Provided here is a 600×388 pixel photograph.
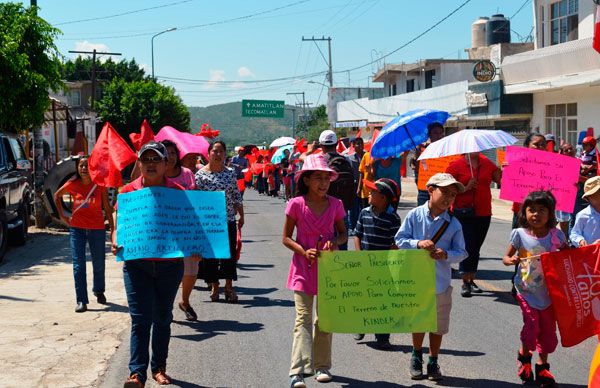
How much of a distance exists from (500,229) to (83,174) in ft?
36.4

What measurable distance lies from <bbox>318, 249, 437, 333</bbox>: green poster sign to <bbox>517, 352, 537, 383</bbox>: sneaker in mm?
884

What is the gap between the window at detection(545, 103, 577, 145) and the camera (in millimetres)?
28062

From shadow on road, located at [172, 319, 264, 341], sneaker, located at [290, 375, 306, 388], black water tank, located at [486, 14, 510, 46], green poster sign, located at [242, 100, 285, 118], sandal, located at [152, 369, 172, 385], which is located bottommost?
shadow on road, located at [172, 319, 264, 341]

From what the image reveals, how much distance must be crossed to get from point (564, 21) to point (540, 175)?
2079cm

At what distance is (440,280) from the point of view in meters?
6.30

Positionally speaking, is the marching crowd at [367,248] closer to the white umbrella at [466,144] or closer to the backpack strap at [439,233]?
the backpack strap at [439,233]

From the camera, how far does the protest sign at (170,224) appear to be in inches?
232

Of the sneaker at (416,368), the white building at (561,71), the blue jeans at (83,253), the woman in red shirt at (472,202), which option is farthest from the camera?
the white building at (561,71)

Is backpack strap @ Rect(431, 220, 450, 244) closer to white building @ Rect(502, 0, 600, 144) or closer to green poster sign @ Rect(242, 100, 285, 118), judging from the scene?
white building @ Rect(502, 0, 600, 144)

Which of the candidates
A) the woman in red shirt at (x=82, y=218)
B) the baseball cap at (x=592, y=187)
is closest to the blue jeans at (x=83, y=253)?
the woman in red shirt at (x=82, y=218)

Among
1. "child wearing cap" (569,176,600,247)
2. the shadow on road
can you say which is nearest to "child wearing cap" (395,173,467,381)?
"child wearing cap" (569,176,600,247)

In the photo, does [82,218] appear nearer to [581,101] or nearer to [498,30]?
[581,101]

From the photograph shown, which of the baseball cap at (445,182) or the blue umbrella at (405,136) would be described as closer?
the baseball cap at (445,182)

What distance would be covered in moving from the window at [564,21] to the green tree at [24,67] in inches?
684
